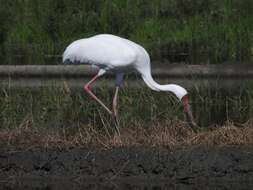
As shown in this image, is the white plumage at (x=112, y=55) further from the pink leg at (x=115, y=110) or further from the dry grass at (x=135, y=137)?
the dry grass at (x=135, y=137)

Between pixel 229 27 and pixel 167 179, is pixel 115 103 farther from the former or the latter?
pixel 229 27

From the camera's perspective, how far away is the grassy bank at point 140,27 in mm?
13781

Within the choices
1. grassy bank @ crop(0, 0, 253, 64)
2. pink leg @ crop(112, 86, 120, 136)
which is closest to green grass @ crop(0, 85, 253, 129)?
pink leg @ crop(112, 86, 120, 136)

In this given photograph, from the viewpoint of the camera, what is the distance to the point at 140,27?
15.4 m

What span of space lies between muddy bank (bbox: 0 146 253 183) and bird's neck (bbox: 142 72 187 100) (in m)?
1.00

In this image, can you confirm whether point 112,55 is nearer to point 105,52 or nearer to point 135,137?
point 105,52

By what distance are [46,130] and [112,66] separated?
4.55 feet

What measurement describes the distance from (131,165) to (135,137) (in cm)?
73

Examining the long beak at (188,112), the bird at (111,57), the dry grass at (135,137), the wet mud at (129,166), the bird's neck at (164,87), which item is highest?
the bird at (111,57)

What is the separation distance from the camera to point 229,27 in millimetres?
15070

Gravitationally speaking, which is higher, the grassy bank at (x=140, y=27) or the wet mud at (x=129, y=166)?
the grassy bank at (x=140, y=27)

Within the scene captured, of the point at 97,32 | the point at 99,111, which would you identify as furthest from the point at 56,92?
the point at 97,32

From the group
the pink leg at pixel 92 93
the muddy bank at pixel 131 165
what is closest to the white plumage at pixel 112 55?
the pink leg at pixel 92 93

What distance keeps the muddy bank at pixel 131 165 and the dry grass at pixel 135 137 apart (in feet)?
0.84
